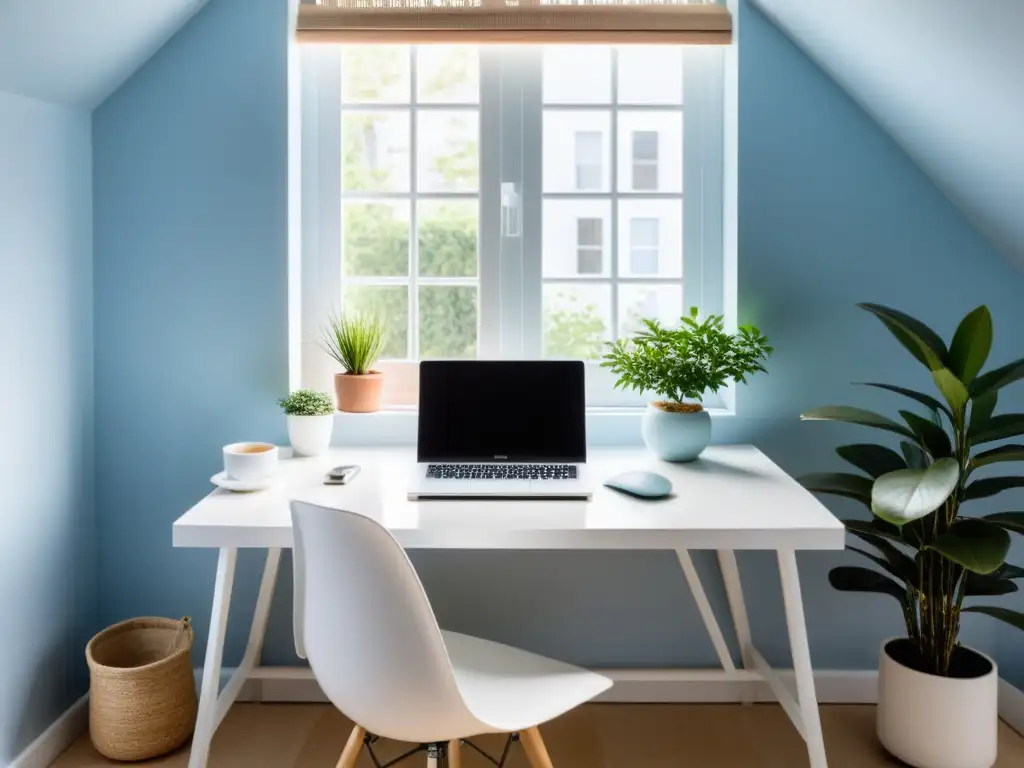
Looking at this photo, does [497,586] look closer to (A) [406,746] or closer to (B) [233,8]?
(A) [406,746]

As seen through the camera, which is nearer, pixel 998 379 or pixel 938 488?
pixel 938 488

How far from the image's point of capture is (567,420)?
2150mm

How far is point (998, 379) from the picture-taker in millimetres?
1921

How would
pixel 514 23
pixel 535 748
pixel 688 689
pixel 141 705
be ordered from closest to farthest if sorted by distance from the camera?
1. pixel 535 748
2. pixel 141 705
3. pixel 514 23
4. pixel 688 689

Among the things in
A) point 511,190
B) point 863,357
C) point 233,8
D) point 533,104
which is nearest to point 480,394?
point 511,190

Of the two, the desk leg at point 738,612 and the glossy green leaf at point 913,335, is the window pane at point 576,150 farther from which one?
the desk leg at point 738,612

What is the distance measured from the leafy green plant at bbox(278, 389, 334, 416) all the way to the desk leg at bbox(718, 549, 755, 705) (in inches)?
45.3

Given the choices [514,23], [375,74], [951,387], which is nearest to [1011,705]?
[951,387]

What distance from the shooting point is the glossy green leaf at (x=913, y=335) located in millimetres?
1916

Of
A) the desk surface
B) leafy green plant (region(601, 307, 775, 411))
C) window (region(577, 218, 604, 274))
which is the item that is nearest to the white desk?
the desk surface

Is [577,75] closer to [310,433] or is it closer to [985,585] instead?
[310,433]

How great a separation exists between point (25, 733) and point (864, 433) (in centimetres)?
233

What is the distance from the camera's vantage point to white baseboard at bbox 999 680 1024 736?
2.36 metres

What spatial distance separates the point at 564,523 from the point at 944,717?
1111 mm
